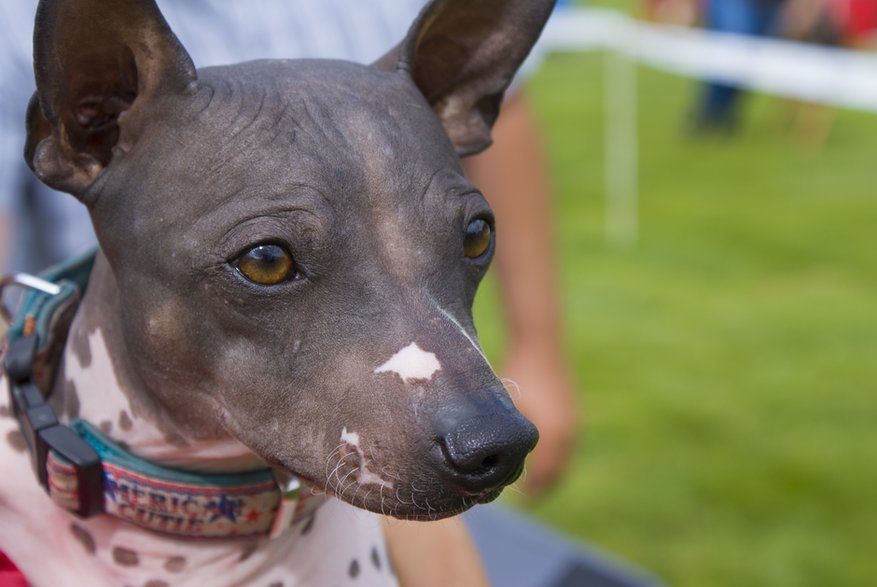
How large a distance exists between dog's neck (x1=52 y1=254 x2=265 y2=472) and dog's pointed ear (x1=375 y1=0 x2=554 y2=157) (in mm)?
437

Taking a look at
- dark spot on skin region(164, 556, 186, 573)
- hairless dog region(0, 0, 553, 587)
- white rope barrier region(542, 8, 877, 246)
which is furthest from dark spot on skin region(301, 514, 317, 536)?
white rope barrier region(542, 8, 877, 246)

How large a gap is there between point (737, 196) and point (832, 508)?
4.35 metres

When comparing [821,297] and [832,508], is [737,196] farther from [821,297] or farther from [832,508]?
[832,508]

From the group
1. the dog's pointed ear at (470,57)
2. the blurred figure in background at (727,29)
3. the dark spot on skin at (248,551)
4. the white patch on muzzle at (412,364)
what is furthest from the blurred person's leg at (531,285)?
the blurred figure in background at (727,29)

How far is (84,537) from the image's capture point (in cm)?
125

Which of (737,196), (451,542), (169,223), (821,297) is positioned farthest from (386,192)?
(737,196)

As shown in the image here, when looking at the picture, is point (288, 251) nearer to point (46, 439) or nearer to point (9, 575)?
point (46, 439)

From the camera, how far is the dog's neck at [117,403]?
48.3 inches

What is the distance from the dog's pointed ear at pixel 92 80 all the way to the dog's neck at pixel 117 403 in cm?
14

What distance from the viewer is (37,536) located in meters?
1.25

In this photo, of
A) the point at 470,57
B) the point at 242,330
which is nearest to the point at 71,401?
the point at 242,330

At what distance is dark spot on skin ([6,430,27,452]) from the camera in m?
1.27

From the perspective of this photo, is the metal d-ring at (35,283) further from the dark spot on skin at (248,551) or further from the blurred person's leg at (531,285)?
the blurred person's leg at (531,285)

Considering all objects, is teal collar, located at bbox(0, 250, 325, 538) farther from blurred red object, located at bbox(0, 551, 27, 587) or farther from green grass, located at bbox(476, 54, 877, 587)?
green grass, located at bbox(476, 54, 877, 587)
